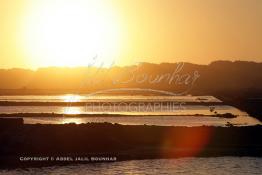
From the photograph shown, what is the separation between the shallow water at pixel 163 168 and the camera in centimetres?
3534

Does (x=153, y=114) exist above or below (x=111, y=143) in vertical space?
below

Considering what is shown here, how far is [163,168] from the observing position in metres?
36.8

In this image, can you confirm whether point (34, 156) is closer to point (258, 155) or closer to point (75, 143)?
point (75, 143)

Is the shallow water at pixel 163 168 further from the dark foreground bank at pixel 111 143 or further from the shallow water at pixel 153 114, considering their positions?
the shallow water at pixel 153 114

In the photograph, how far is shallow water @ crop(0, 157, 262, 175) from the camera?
1391 inches

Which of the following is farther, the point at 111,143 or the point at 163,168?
the point at 111,143

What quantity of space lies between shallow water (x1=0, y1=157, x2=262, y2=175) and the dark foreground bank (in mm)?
1990

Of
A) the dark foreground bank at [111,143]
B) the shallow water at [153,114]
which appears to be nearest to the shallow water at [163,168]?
the dark foreground bank at [111,143]

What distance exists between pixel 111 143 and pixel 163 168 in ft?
28.7

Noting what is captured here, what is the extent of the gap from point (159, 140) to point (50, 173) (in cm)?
1526

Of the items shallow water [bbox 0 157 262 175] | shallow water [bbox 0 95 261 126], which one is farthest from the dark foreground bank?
shallow water [bbox 0 95 261 126]

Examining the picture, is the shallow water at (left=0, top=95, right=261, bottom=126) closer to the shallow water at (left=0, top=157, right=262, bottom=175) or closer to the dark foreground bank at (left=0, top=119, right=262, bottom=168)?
the dark foreground bank at (left=0, top=119, right=262, bottom=168)

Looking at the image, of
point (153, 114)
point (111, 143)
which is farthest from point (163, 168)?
point (153, 114)

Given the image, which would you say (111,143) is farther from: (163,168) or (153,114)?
(153,114)
